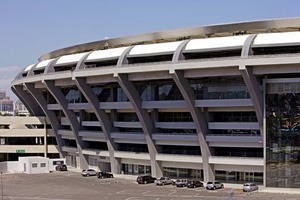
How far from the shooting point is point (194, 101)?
62156 mm

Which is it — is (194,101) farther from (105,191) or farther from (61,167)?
(61,167)

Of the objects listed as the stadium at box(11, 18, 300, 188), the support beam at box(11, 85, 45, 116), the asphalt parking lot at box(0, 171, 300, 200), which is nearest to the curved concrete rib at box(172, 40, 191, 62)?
the stadium at box(11, 18, 300, 188)

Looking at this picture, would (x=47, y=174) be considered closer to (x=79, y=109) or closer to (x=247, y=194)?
(x=79, y=109)

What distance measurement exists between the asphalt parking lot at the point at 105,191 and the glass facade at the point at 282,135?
11.0 feet

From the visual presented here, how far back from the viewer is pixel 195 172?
66.8 metres

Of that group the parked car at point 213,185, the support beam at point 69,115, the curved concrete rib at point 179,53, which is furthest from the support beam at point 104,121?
the parked car at point 213,185

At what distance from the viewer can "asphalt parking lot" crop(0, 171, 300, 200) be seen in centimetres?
5444

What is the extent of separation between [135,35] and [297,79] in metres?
22.6

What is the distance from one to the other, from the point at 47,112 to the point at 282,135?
41.3 metres

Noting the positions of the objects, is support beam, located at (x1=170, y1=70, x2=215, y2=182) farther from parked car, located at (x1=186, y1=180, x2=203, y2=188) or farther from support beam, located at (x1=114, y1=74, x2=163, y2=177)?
support beam, located at (x1=114, y1=74, x2=163, y2=177)

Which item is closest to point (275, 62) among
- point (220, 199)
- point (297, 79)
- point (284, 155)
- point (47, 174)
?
point (297, 79)

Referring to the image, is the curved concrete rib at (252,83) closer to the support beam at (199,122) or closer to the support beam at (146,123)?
the support beam at (199,122)

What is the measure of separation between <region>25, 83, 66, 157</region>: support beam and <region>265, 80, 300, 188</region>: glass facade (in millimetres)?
39548

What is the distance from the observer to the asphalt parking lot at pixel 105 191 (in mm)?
54438
